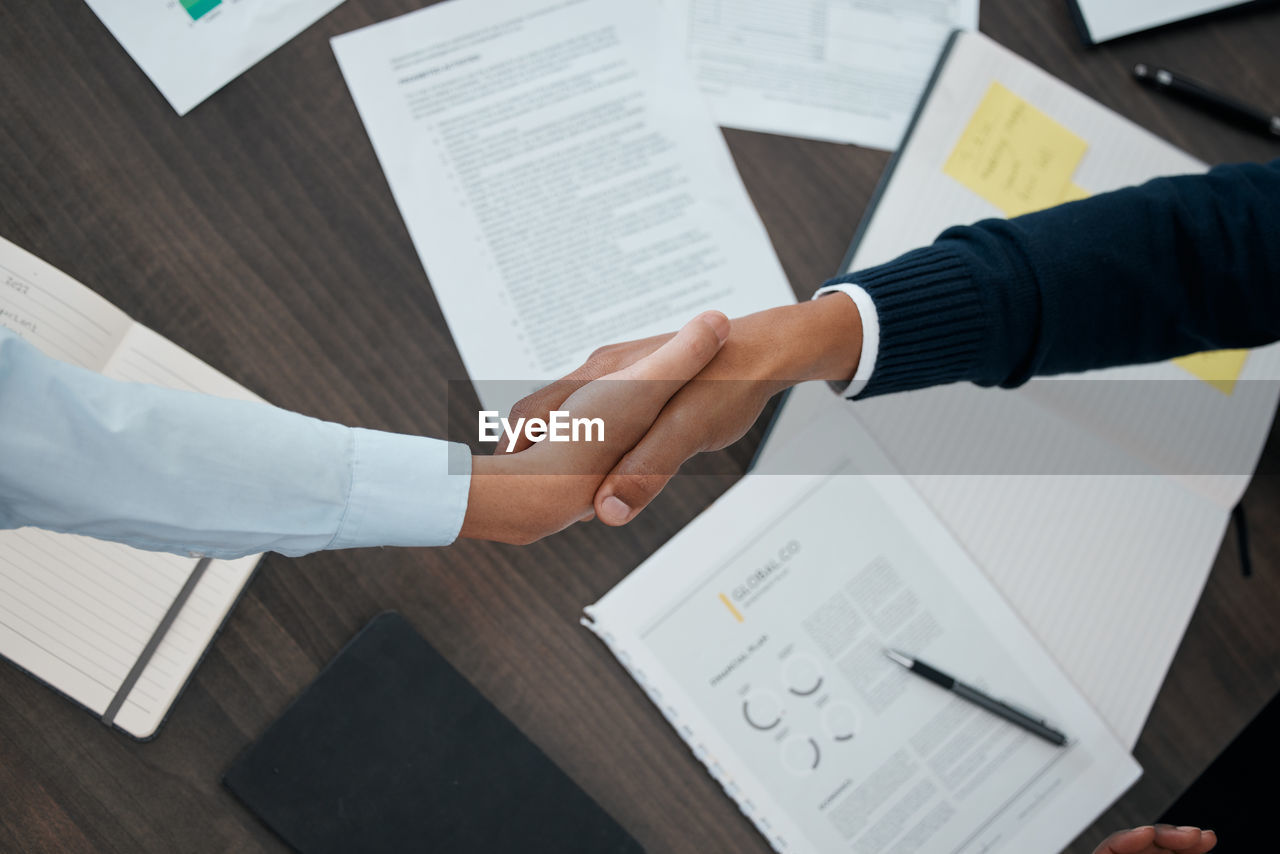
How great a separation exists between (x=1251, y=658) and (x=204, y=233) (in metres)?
1.08

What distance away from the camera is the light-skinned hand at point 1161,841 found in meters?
0.68

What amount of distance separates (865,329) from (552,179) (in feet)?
1.07

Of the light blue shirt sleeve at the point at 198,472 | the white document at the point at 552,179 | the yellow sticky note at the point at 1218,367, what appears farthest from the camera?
the yellow sticky note at the point at 1218,367

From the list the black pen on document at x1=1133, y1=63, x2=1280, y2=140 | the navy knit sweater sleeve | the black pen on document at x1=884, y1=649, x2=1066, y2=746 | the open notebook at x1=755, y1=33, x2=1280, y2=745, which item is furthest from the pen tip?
the black pen on document at x1=1133, y1=63, x2=1280, y2=140

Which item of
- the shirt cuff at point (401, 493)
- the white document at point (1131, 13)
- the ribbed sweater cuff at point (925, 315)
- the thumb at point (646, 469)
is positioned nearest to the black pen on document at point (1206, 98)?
the white document at point (1131, 13)

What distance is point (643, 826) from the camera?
69 centimetres

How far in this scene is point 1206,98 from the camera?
889mm

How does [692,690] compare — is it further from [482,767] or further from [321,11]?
[321,11]

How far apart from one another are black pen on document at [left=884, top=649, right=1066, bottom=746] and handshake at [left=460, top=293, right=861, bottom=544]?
255 mm

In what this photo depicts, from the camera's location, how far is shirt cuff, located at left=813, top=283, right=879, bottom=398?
28.1 inches

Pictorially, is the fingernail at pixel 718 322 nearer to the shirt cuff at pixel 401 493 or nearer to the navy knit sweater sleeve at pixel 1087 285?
the navy knit sweater sleeve at pixel 1087 285

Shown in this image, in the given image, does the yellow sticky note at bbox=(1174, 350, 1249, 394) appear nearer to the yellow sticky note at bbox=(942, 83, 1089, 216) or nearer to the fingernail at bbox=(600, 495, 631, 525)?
the yellow sticky note at bbox=(942, 83, 1089, 216)

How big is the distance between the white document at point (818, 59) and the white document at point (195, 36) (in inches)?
15.3

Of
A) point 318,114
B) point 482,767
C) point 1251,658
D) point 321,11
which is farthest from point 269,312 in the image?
point 1251,658
